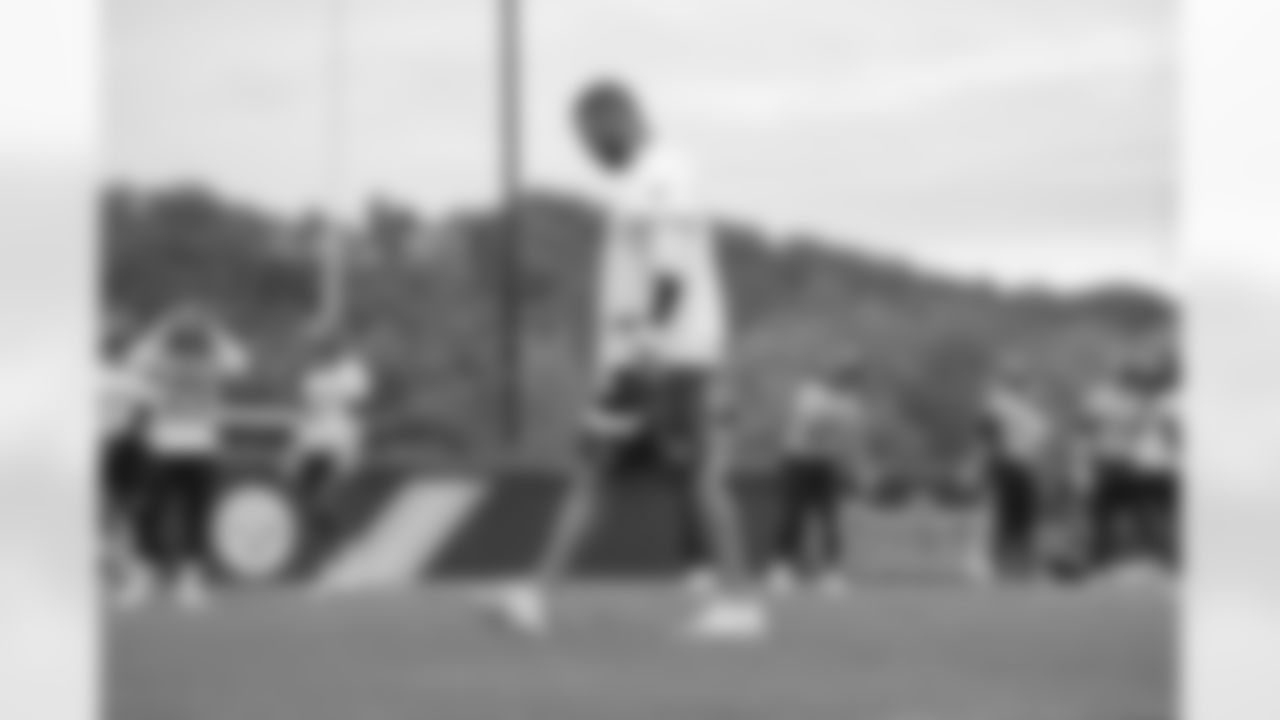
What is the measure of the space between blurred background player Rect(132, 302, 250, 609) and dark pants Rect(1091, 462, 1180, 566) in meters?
5.00

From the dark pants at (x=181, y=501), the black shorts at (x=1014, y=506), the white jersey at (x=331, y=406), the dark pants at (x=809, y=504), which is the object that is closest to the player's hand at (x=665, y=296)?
the dark pants at (x=181, y=501)

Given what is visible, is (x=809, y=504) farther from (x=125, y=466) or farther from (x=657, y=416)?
(x=657, y=416)

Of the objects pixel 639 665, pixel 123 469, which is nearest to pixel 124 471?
pixel 123 469

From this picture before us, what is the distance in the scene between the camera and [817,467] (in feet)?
39.5

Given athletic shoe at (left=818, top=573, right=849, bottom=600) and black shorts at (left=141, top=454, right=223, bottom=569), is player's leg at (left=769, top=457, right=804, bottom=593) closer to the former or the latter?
athletic shoe at (left=818, top=573, right=849, bottom=600)

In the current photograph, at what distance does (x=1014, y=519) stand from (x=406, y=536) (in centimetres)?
318

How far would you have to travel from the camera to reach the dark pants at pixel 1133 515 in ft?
42.2

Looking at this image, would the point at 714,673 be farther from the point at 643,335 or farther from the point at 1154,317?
the point at 1154,317

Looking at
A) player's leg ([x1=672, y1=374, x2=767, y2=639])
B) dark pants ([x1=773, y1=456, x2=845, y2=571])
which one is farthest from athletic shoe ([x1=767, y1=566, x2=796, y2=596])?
player's leg ([x1=672, y1=374, x2=767, y2=639])

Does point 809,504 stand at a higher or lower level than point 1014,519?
higher

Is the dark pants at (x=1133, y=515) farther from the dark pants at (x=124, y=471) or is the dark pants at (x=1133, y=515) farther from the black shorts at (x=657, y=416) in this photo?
the black shorts at (x=657, y=416)

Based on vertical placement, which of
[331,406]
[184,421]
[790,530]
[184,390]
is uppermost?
[184,390]

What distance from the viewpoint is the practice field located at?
4.56 meters

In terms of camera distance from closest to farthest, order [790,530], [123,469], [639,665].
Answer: [639,665], [123,469], [790,530]
